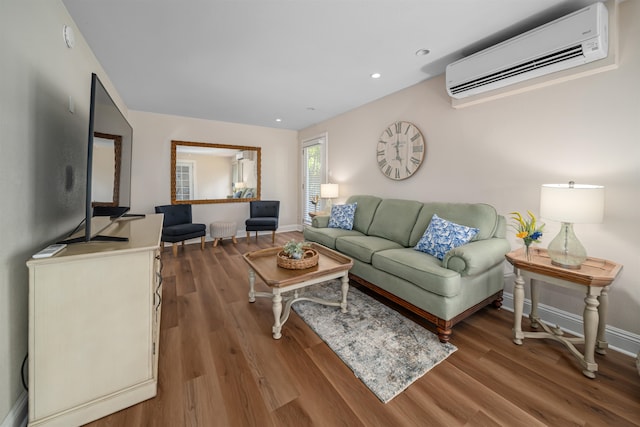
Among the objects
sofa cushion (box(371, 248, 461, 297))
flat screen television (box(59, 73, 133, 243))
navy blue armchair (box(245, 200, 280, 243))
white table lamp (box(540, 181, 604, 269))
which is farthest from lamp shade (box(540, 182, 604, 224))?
navy blue armchair (box(245, 200, 280, 243))

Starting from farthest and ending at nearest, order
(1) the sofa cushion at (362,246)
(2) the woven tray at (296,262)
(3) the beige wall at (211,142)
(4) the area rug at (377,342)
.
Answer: (3) the beige wall at (211,142) < (1) the sofa cushion at (362,246) < (2) the woven tray at (296,262) < (4) the area rug at (377,342)

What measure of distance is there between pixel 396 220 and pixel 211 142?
389cm

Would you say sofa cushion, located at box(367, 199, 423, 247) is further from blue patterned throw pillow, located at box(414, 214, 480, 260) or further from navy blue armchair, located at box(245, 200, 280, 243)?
navy blue armchair, located at box(245, 200, 280, 243)

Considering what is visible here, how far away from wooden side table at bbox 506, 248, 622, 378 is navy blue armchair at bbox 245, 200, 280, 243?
3883 millimetres

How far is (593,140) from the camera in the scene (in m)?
1.92

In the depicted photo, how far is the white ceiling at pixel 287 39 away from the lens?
181 cm

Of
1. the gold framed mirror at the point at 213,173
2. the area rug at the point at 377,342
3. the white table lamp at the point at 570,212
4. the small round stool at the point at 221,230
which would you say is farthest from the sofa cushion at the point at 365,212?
the gold framed mirror at the point at 213,173

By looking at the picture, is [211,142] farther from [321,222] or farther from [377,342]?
[377,342]

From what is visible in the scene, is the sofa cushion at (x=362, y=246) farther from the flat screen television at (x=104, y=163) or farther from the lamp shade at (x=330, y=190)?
the flat screen television at (x=104, y=163)

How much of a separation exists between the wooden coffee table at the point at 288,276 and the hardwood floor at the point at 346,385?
196 millimetres

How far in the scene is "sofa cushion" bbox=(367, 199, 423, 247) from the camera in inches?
117

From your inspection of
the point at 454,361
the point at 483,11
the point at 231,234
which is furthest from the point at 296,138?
the point at 454,361

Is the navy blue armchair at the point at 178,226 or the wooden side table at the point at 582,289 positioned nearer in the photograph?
the wooden side table at the point at 582,289

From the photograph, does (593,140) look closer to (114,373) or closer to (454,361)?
(454,361)
